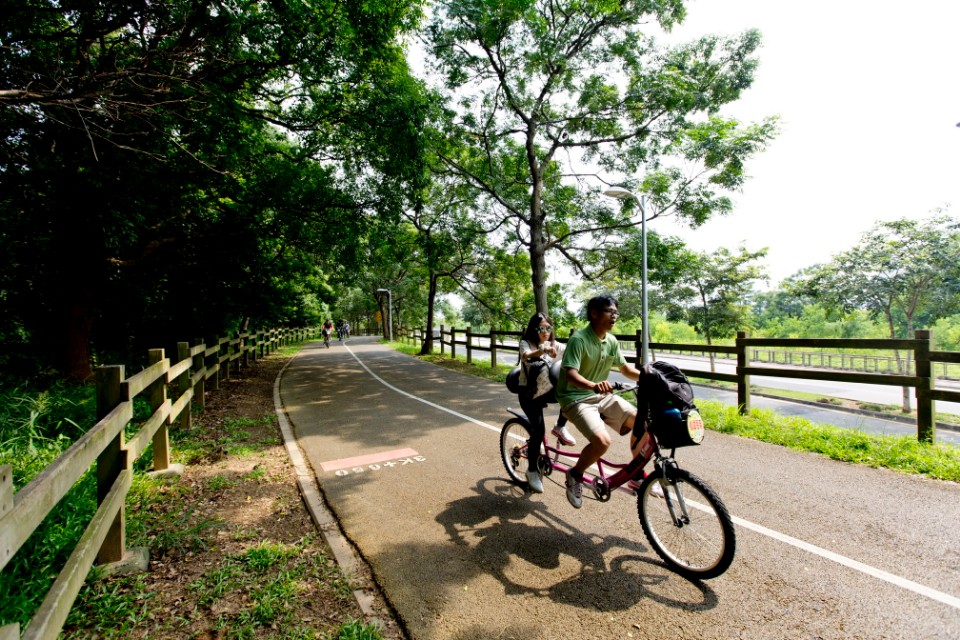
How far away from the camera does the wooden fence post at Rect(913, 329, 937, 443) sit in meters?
5.51

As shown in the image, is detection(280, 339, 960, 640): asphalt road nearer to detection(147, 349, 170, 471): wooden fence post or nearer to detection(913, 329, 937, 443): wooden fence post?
detection(913, 329, 937, 443): wooden fence post

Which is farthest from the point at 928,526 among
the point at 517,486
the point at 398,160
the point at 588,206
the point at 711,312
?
the point at 711,312

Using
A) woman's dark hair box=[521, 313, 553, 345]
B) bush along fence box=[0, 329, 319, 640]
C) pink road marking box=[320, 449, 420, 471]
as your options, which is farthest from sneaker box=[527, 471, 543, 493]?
bush along fence box=[0, 329, 319, 640]

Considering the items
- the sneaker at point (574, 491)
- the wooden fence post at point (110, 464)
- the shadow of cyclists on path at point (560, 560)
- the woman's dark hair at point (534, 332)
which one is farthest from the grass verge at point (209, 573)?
the woman's dark hair at point (534, 332)

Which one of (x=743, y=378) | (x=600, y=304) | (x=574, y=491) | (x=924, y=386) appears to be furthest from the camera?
(x=743, y=378)

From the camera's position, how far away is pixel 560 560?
325 cm

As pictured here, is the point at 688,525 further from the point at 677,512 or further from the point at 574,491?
the point at 574,491

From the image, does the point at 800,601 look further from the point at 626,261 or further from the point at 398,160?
the point at 626,261

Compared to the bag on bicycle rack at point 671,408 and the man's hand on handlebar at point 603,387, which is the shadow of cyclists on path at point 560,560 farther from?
the man's hand on handlebar at point 603,387

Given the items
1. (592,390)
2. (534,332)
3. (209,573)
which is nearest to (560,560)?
(592,390)

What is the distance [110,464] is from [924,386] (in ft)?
27.3

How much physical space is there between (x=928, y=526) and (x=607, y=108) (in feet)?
42.9

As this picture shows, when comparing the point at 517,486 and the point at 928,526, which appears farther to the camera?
the point at 517,486

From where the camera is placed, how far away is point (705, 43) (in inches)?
508
